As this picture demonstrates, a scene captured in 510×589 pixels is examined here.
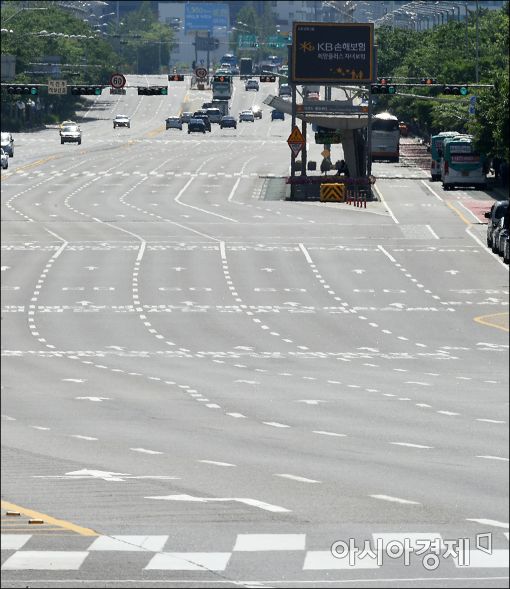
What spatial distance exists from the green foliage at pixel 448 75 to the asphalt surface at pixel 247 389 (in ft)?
25.6

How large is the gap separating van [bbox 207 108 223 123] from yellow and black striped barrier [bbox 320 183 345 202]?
50.4 meters

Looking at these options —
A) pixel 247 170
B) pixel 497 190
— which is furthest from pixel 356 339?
pixel 247 170

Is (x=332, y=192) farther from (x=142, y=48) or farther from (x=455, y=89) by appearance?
(x=142, y=48)

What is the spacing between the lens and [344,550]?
33.3 m

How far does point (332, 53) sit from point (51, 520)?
109802 millimetres

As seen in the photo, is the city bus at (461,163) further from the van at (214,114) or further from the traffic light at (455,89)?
the van at (214,114)

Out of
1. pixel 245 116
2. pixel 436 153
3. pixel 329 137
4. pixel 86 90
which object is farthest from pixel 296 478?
pixel 436 153

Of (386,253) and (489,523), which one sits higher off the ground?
(489,523)

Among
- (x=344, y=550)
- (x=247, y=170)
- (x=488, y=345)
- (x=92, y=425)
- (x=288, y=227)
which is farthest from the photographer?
(x=247, y=170)

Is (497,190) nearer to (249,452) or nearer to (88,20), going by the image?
(88,20)

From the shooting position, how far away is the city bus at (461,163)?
15388 centimetres

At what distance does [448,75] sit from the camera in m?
169

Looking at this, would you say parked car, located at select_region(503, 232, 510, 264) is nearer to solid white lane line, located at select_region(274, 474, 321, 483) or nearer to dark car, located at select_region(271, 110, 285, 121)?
dark car, located at select_region(271, 110, 285, 121)

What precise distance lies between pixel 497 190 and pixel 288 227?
38.5 meters
